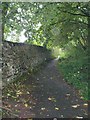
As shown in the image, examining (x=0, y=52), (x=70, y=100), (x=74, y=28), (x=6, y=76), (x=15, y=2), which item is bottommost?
(x=70, y=100)

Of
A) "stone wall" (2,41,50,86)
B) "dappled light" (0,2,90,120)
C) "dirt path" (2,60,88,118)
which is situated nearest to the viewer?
"dirt path" (2,60,88,118)

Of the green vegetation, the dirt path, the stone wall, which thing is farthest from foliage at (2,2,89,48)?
the dirt path

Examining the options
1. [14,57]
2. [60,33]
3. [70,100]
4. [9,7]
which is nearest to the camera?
[70,100]

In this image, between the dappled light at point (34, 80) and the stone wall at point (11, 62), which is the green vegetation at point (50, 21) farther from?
the stone wall at point (11, 62)

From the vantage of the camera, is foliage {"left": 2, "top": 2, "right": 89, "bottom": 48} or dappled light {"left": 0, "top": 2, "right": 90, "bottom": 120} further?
foliage {"left": 2, "top": 2, "right": 89, "bottom": 48}

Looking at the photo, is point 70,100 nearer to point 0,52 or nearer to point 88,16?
point 0,52

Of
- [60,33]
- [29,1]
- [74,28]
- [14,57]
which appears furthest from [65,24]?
[14,57]

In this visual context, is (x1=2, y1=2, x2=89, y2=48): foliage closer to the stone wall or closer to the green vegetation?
the green vegetation

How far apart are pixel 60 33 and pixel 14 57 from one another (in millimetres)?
5963

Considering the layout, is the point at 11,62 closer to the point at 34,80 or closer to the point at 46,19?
the point at 34,80

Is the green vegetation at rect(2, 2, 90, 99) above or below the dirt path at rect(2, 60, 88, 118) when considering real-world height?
above

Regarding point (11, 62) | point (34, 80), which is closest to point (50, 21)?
point (34, 80)

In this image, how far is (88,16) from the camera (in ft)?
41.8

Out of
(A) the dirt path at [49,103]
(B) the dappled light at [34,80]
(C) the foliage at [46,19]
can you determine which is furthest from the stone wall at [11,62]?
(C) the foliage at [46,19]
